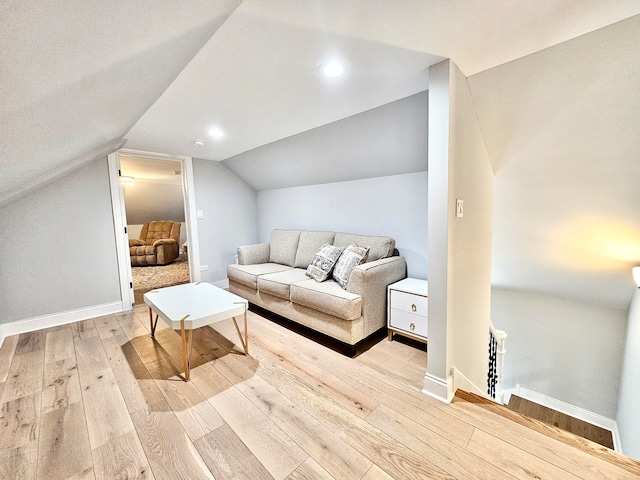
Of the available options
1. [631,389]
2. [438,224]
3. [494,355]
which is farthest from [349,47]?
[631,389]

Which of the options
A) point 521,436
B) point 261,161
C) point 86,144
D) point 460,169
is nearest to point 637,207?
point 460,169

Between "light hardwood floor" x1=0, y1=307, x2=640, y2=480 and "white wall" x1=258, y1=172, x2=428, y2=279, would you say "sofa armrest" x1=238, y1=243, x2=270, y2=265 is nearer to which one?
"white wall" x1=258, y1=172, x2=428, y2=279

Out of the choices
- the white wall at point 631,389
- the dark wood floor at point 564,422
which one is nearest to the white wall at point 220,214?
the dark wood floor at point 564,422

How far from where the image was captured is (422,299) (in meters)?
2.09

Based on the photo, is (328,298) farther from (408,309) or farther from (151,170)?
(151,170)

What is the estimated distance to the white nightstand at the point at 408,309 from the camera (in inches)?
83.3

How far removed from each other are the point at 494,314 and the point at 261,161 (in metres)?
3.95

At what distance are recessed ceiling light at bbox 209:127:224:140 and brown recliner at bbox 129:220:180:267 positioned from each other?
157 inches

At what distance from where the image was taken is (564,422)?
3.36 metres

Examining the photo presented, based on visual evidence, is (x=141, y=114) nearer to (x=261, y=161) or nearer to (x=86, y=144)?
(x=86, y=144)

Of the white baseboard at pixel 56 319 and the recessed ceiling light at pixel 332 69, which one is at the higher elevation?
the recessed ceiling light at pixel 332 69

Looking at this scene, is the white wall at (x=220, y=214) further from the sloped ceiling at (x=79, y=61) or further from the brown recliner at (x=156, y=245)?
the brown recliner at (x=156, y=245)

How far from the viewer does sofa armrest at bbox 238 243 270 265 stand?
3.49m

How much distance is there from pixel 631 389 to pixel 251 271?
3.93 meters
